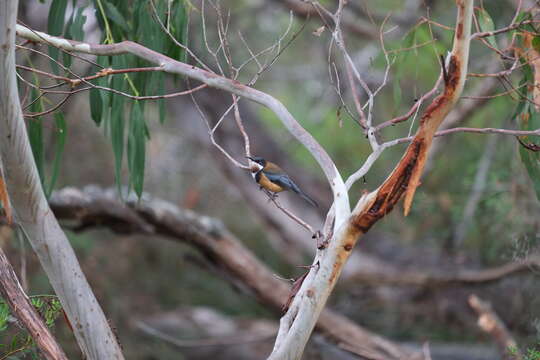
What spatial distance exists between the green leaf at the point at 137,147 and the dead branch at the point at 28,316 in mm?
926

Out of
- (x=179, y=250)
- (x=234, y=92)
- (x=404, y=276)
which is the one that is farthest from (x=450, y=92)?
(x=179, y=250)

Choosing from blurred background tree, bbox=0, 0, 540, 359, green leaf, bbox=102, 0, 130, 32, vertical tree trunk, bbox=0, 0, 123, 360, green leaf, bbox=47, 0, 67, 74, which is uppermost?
green leaf, bbox=102, 0, 130, 32

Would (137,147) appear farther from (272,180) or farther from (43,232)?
(43,232)

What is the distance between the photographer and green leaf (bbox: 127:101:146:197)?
A: 3.17m

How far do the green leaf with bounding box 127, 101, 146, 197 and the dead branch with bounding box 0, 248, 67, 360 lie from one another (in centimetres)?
93

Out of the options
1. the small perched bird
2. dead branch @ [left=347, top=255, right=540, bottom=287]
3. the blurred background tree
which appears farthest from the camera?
dead branch @ [left=347, top=255, right=540, bottom=287]

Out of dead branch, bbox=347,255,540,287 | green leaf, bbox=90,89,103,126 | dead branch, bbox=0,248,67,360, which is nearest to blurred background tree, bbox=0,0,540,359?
dead branch, bbox=347,255,540,287

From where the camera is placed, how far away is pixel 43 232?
7.41ft

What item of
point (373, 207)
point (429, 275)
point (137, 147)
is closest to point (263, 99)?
point (373, 207)

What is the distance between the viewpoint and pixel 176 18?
3.23 m

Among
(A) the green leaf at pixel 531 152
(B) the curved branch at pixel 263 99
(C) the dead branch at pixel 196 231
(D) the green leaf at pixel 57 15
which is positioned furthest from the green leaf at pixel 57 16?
(A) the green leaf at pixel 531 152

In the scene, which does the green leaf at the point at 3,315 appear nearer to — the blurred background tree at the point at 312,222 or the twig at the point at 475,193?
the blurred background tree at the point at 312,222

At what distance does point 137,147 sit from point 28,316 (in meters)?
1.09

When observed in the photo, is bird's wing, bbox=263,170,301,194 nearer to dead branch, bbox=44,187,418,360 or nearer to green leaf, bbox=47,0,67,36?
green leaf, bbox=47,0,67,36
